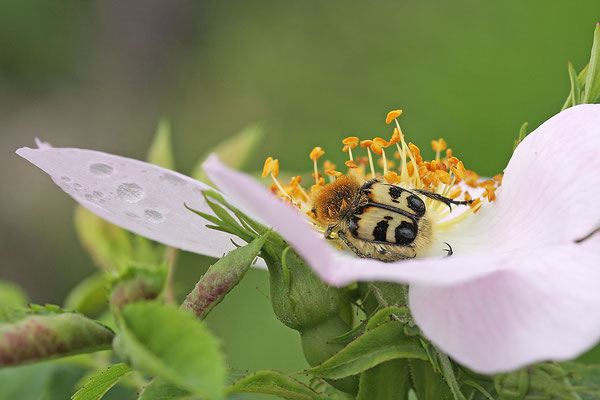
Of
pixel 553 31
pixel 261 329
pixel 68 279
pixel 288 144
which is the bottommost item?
pixel 68 279

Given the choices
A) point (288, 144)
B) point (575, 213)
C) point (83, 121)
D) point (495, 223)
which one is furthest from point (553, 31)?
point (83, 121)

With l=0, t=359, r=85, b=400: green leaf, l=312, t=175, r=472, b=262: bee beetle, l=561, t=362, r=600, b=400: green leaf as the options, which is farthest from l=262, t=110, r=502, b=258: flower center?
l=0, t=359, r=85, b=400: green leaf

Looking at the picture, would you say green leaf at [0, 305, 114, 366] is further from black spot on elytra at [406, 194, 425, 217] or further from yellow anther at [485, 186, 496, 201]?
yellow anther at [485, 186, 496, 201]

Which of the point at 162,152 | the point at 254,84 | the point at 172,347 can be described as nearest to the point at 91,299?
the point at 162,152

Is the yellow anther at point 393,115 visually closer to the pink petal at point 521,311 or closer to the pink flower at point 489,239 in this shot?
the pink flower at point 489,239

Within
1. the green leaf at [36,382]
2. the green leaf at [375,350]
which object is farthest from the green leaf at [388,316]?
the green leaf at [36,382]

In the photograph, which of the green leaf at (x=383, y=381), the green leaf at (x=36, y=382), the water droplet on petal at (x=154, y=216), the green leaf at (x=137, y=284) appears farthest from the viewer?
the green leaf at (x=36, y=382)

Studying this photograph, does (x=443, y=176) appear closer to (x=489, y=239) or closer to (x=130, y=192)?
(x=489, y=239)

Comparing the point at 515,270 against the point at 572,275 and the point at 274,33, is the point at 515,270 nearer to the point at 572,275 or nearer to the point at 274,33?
the point at 572,275
